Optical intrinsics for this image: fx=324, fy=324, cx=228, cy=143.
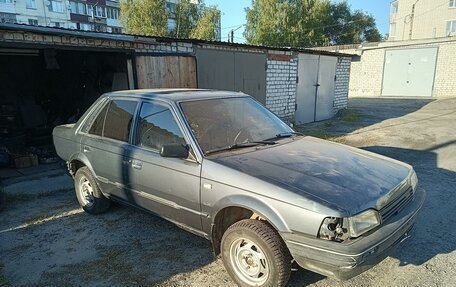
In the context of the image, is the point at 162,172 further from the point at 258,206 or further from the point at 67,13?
the point at 67,13

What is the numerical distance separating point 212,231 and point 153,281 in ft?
2.38

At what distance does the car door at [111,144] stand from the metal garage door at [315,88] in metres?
9.11

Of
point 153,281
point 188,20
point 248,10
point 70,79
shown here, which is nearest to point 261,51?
point 70,79

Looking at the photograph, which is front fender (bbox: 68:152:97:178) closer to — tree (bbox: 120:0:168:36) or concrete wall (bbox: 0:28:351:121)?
concrete wall (bbox: 0:28:351:121)

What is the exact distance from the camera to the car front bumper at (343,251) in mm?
2219

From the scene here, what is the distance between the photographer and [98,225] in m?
4.15

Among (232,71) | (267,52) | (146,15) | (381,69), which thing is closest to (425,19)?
(381,69)

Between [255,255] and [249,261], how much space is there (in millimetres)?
115

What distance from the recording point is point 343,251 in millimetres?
2209

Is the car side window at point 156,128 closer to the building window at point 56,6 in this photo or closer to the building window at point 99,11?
the building window at point 56,6

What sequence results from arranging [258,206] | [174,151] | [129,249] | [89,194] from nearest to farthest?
[258,206] < [174,151] < [129,249] < [89,194]

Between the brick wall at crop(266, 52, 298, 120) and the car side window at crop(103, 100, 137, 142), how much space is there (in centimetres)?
730

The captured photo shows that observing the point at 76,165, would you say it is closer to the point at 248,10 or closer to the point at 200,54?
the point at 200,54

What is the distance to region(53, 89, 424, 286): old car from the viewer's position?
232cm
